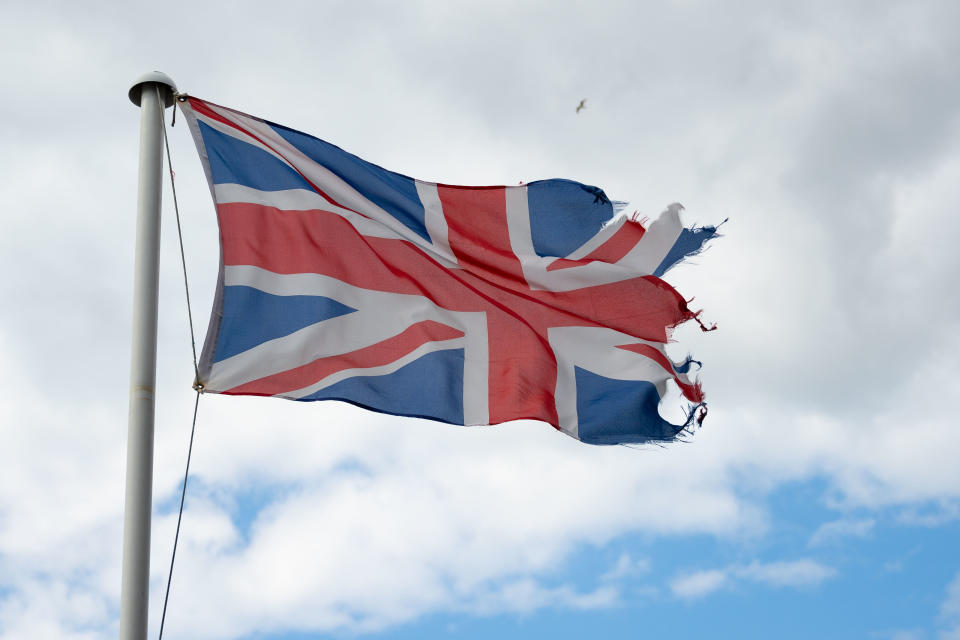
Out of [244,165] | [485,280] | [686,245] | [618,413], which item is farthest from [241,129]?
[686,245]

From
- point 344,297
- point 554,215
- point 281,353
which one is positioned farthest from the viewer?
point 554,215

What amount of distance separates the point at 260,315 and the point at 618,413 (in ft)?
12.1

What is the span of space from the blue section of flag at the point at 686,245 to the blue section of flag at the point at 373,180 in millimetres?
2627

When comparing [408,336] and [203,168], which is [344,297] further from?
[203,168]

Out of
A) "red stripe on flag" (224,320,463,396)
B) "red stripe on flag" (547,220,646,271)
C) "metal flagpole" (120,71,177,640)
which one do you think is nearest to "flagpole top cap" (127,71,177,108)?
"metal flagpole" (120,71,177,640)

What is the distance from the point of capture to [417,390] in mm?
9672

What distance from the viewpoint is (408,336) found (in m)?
9.92

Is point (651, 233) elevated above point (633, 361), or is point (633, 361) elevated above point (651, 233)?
point (651, 233)

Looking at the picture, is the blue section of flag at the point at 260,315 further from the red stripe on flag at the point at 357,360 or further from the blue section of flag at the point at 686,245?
the blue section of flag at the point at 686,245

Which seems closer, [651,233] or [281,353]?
[281,353]

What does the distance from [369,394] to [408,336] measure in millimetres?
809

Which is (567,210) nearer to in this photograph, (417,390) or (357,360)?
(417,390)

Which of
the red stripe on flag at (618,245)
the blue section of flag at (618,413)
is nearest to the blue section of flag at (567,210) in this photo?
the red stripe on flag at (618,245)

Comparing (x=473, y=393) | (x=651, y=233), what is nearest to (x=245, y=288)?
(x=473, y=393)
